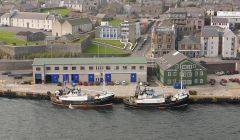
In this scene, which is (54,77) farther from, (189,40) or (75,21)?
(75,21)

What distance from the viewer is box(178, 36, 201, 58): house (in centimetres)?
5003

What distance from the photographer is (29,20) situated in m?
66.3

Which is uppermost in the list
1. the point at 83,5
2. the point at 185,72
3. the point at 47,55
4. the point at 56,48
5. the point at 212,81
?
the point at 83,5

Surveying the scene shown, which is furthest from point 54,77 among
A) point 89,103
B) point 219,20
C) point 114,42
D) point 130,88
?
point 219,20

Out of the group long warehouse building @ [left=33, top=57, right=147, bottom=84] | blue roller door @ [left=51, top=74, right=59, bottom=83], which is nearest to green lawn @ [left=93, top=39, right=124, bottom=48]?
long warehouse building @ [left=33, top=57, right=147, bottom=84]

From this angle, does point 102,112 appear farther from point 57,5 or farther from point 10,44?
point 57,5

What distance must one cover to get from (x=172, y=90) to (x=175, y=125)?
727cm

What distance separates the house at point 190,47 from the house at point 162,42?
0.88 metres

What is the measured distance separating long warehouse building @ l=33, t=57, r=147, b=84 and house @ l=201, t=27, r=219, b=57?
36.8 ft

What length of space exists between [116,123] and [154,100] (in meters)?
4.62

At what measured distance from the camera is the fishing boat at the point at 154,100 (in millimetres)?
35875

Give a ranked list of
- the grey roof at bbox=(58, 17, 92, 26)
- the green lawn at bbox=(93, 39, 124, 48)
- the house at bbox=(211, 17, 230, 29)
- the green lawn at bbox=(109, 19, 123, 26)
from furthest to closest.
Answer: the green lawn at bbox=(109, 19, 123, 26)
the house at bbox=(211, 17, 230, 29)
the grey roof at bbox=(58, 17, 92, 26)
the green lawn at bbox=(93, 39, 124, 48)

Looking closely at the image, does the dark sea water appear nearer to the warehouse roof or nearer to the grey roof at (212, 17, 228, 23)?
the warehouse roof

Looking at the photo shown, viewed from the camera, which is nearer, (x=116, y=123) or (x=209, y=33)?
(x=116, y=123)
